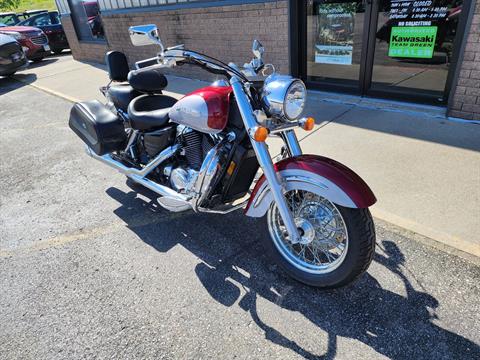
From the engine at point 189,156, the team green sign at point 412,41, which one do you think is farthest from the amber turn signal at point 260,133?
the team green sign at point 412,41

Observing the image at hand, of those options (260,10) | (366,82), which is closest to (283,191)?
(366,82)

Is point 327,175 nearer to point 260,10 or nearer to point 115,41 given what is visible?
point 260,10

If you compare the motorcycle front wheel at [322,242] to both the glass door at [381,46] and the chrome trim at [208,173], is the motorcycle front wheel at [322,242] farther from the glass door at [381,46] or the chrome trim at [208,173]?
the glass door at [381,46]

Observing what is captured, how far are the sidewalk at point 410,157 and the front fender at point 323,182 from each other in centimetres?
108

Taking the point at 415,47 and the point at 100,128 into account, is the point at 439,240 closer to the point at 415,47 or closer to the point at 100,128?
the point at 100,128

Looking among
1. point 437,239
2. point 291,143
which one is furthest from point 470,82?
point 291,143

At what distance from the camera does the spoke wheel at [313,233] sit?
7.41 feet

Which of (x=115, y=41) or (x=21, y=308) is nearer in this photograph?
(x=21, y=308)

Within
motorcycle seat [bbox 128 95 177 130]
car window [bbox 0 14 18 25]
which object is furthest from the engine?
car window [bbox 0 14 18 25]

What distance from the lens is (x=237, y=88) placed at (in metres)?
2.26

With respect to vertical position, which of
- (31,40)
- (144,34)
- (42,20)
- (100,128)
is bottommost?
(31,40)

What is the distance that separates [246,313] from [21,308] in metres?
1.55

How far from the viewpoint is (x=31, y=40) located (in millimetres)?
11859

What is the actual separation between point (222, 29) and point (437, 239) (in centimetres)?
543
